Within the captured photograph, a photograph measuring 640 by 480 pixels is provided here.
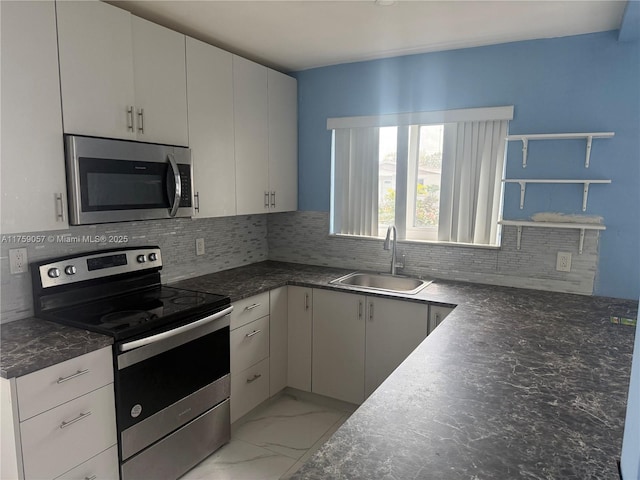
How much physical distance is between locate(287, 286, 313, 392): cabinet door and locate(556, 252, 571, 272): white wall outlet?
151 cm

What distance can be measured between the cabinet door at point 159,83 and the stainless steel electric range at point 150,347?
0.66 meters

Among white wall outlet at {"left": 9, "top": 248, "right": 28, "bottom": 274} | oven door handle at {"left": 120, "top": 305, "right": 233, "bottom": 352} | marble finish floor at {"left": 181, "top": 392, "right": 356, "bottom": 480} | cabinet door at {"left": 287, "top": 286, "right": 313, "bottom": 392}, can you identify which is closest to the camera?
oven door handle at {"left": 120, "top": 305, "right": 233, "bottom": 352}

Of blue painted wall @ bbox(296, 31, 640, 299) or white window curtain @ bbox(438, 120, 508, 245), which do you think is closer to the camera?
blue painted wall @ bbox(296, 31, 640, 299)

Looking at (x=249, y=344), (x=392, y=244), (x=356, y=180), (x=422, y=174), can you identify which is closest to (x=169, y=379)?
(x=249, y=344)

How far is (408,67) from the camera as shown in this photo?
114 inches

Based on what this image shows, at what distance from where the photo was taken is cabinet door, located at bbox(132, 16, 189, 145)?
2.13m

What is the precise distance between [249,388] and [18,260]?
1417 mm

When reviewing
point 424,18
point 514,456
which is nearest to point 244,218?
point 424,18

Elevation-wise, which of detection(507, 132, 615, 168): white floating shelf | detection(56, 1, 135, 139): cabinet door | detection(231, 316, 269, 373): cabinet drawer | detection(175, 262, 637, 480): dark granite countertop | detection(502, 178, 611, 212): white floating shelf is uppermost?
detection(56, 1, 135, 139): cabinet door

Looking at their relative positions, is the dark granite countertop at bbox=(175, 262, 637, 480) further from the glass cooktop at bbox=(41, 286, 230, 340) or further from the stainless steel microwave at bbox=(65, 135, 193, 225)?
the stainless steel microwave at bbox=(65, 135, 193, 225)

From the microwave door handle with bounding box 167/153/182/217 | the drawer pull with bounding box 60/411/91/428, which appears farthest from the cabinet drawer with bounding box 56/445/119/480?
the microwave door handle with bounding box 167/153/182/217

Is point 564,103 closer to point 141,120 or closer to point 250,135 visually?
point 250,135

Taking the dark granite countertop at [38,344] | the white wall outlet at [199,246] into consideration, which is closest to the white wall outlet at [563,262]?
the white wall outlet at [199,246]

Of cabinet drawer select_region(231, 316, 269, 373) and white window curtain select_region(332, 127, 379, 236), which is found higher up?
white window curtain select_region(332, 127, 379, 236)
